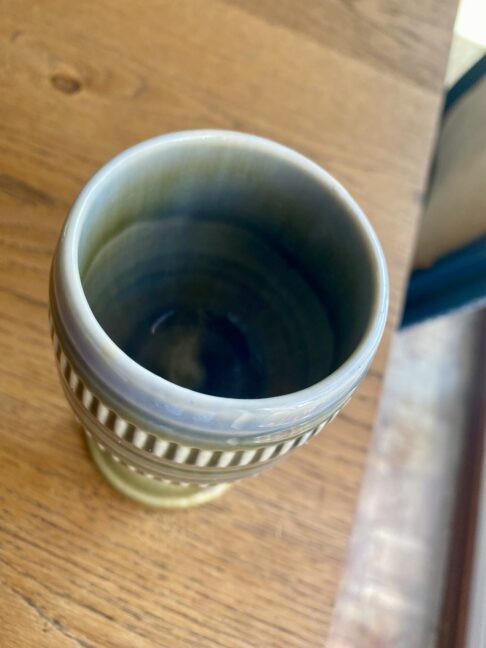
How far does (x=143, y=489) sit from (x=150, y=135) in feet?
0.68

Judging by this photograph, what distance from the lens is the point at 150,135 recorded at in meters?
0.39

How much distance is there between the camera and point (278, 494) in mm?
315

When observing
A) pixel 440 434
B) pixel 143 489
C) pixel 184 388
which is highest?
pixel 184 388

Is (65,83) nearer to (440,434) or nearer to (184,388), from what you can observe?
(184,388)

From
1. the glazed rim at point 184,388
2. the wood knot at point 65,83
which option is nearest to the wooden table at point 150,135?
the wood knot at point 65,83

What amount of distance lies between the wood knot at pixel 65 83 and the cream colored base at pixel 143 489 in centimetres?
21

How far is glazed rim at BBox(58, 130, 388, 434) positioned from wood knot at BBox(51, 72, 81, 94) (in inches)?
7.2

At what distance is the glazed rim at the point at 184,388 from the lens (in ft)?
0.61

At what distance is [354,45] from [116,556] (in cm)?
37

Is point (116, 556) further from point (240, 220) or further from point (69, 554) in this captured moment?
point (240, 220)

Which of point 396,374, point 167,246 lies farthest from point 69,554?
point 396,374

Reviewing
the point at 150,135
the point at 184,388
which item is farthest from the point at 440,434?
the point at 184,388

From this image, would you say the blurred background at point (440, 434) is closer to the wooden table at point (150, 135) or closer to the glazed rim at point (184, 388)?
the wooden table at point (150, 135)

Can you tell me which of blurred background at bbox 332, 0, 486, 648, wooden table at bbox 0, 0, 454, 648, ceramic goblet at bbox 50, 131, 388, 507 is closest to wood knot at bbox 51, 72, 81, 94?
wooden table at bbox 0, 0, 454, 648
